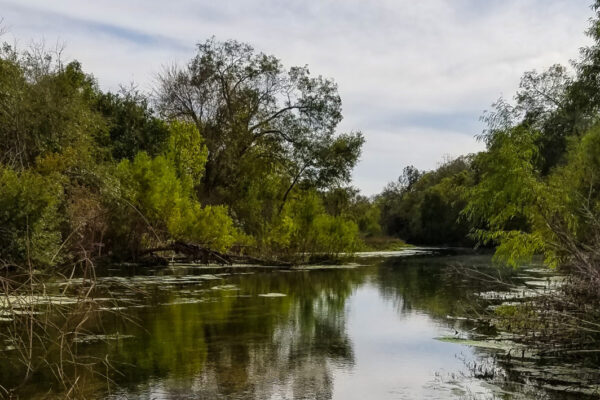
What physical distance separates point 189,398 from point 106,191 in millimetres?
17910

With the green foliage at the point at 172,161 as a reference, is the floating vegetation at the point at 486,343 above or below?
below

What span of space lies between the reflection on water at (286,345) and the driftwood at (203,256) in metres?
6.43

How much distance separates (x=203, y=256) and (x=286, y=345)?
715 inches

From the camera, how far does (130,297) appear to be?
18.0 metres

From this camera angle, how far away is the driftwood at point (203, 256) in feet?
92.1

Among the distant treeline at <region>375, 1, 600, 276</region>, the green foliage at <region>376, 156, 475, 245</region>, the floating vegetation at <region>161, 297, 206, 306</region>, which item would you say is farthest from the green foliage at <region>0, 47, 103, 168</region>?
the green foliage at <region>376, 156, 475, 245</region>

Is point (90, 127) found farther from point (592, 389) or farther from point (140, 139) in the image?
point (592, 389)

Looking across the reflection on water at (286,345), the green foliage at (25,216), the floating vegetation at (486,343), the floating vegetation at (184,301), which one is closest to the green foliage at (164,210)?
the reflection on water at (286,345)

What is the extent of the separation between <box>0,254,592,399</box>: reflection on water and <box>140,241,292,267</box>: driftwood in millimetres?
6432

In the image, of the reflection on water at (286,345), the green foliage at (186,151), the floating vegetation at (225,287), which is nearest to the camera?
the reflection on water at (286,345)

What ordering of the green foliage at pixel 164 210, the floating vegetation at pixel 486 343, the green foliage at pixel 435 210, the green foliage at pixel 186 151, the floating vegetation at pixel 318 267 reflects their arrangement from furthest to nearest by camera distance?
the green foliage at pixel 435 210
the green foliage at pixel 186 151
the floating vegetation at pixel 318 267
the green foliage at pixel 164 210
the floating vegetation at pixel 486 343

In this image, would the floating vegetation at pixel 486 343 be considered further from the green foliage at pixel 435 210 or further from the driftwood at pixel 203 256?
the green foliage at pixel 435 210

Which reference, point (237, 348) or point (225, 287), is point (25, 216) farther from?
point (237, 348)

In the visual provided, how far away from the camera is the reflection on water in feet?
28.9
